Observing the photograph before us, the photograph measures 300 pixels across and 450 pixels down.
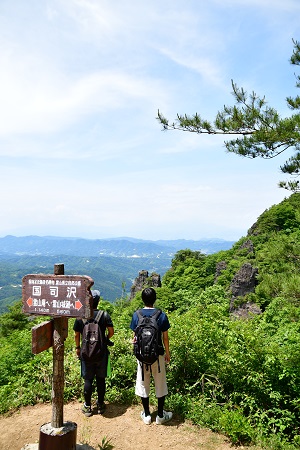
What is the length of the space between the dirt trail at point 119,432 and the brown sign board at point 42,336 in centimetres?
156

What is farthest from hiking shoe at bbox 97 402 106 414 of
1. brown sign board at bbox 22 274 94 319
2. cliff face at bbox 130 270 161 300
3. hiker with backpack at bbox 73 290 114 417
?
cliff face at bbox 130 270 161 300

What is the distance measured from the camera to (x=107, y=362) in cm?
533

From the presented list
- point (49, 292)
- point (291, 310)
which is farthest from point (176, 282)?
point (49, 292)

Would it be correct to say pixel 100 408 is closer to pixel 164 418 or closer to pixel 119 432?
pixel 119 432

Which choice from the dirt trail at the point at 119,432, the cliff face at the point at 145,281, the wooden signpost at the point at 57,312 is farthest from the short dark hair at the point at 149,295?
the cliff face at the point at 145,281

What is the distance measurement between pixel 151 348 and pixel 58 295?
5.06 feet

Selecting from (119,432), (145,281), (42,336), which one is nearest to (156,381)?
(119,432)

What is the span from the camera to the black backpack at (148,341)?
4.68 m

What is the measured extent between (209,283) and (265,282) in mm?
39838

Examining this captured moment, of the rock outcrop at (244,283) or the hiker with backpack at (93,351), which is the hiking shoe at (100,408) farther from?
the rock outcrop at (244,283)

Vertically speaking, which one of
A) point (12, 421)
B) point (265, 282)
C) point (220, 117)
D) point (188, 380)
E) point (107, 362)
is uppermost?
point (220, 117)

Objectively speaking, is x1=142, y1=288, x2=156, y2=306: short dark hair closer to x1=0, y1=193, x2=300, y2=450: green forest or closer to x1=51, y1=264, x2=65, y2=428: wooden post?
x1=51, y1=264, x2=65, y2=428: wooden post

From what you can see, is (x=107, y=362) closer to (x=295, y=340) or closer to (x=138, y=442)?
(x=138, y=442)

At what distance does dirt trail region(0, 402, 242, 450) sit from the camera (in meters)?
4.52
